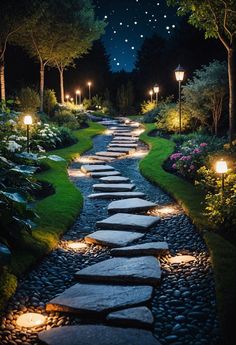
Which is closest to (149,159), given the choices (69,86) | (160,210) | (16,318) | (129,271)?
(160,210)

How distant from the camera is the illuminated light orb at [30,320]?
387 cm

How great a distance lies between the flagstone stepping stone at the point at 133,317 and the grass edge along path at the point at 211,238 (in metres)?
0.68

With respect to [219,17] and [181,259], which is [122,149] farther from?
[181,259]

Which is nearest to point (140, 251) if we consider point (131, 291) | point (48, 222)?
point (131, 291)

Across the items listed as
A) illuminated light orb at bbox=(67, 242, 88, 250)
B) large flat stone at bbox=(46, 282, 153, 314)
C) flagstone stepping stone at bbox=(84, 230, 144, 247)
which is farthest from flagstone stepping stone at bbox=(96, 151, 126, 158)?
large flat stone at bbox=(46, 282, 153, 314)

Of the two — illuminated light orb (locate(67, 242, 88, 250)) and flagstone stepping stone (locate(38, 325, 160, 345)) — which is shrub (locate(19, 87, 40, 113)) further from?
flagstone stepping stone (locate(38, 325, 160, 345))

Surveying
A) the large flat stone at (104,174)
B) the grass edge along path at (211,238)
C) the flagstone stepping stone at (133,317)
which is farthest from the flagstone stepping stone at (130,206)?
the flagstone stepping stone at (133,317)

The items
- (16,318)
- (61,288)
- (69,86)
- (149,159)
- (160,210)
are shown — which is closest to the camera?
(16,318)

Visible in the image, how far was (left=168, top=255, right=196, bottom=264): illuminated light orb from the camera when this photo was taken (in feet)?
17.3

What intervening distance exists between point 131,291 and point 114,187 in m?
5.00

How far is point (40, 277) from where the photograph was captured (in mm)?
4938

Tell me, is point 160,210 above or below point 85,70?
below

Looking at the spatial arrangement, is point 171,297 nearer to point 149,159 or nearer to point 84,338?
point 84,338

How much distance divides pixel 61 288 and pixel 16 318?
0.78 m
